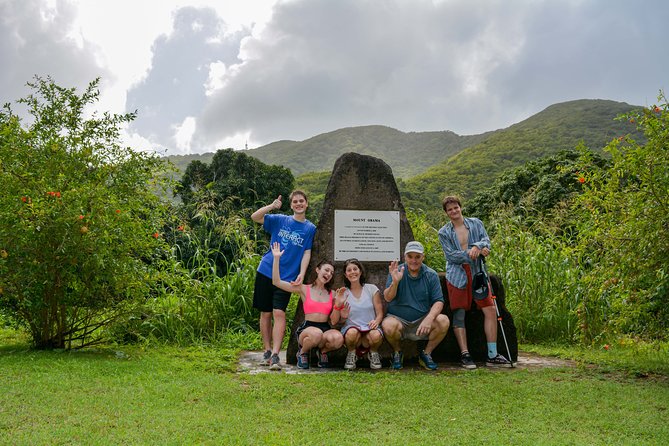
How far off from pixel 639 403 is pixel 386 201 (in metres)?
3.21

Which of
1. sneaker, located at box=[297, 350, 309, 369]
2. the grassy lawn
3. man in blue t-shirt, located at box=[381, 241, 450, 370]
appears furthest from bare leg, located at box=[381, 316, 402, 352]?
sneaker, located at box=[297, 350, 309, 369]

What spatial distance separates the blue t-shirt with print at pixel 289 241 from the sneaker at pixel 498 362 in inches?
89.0

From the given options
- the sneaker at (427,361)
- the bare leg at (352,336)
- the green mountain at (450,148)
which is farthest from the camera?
the green mountain at (450,148)

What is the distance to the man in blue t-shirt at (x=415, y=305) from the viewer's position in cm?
571

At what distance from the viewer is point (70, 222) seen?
5.59m

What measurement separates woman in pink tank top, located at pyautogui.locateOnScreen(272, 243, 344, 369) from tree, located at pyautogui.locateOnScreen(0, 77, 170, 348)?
1639 millimetres

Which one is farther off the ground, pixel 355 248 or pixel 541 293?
pixel 355 248

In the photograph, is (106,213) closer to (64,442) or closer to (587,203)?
(64,442)

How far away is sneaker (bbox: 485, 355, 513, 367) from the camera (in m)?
6.03

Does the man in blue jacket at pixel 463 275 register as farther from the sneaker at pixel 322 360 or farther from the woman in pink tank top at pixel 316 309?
the sneaker at pixel 322 360

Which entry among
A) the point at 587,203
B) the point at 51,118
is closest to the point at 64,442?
the point at 51,118

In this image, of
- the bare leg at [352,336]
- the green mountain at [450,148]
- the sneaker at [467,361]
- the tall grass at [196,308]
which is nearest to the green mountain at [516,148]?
the green mountain at [450,148]

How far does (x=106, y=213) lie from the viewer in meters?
5.83

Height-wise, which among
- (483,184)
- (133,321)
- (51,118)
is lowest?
(133,321)
